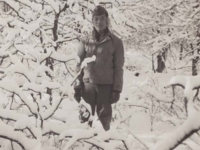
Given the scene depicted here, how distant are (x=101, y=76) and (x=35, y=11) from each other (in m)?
2.98

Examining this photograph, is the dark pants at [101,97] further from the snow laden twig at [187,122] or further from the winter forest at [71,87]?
the snow laden twig at [187,122]

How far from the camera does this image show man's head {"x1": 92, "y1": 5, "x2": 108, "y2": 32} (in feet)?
11.7

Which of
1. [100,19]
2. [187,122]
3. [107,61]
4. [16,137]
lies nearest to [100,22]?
[100,19]

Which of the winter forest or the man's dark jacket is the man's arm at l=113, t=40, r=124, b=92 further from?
the winter forest

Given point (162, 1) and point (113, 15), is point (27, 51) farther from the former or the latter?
point (162, 1)

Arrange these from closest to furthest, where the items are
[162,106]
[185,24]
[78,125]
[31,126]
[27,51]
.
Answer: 1. [31,126]
2. [78,125]
3. [27,51]
4. [162,106]
5. [185,24]

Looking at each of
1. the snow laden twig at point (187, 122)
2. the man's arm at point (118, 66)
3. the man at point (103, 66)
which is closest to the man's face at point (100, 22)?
the man at point (103, 66)

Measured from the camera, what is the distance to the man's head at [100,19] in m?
3.56

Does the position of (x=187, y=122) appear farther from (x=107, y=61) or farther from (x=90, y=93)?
(x=90, y=93)

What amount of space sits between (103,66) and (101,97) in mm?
349

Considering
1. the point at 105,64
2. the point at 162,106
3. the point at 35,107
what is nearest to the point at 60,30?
the point at 162,106

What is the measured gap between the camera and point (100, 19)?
3.55 meters

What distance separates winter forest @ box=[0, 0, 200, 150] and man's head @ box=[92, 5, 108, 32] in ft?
1.83

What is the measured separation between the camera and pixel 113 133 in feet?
5.73
